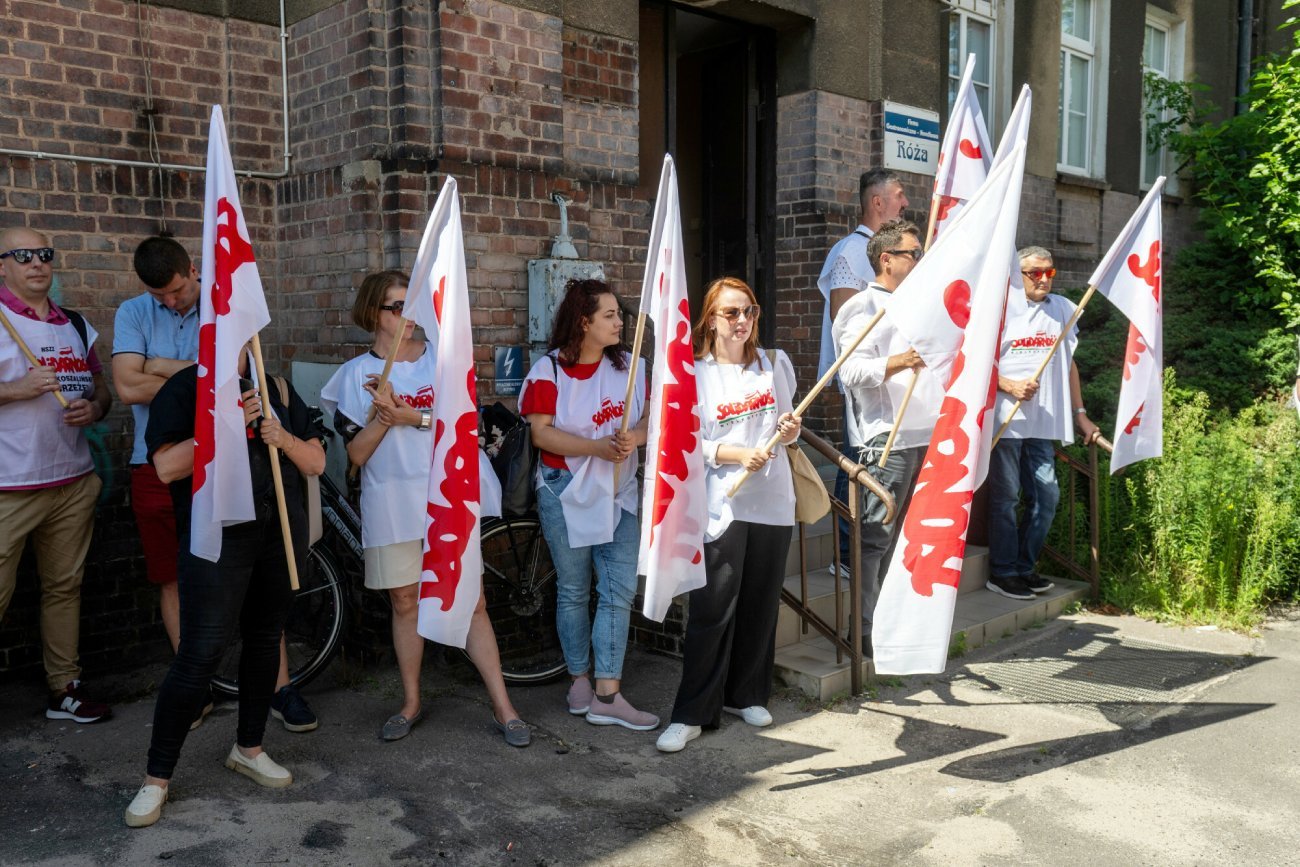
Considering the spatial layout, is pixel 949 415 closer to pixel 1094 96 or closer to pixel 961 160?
pixel 961 160

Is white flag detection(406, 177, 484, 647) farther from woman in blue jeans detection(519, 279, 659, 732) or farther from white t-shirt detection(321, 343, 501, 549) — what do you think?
woman in blue jeans detection(519, 279, 659, 732)

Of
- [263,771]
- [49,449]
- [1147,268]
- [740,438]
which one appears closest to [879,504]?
[740,438]

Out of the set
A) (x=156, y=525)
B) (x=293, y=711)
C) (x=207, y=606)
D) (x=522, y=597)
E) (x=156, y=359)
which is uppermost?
(x=156, y=359)

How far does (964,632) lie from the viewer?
5887 millimetres

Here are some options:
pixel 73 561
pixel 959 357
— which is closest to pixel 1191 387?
pixel 959 357

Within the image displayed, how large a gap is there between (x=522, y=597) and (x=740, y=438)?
5.01 feet

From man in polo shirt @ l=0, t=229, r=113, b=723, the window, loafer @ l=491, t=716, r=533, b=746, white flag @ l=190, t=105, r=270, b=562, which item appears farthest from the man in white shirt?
the window

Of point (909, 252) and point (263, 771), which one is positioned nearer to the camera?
point (263, 771)

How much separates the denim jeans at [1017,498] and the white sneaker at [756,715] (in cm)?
242

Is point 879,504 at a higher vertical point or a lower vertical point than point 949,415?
lower

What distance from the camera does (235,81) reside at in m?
5.71

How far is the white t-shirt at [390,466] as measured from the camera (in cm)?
458

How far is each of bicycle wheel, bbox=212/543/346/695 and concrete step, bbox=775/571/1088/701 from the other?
80.2 inches

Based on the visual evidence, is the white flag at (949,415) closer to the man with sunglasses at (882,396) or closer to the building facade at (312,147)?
the man with sunglasses at (882,396)
